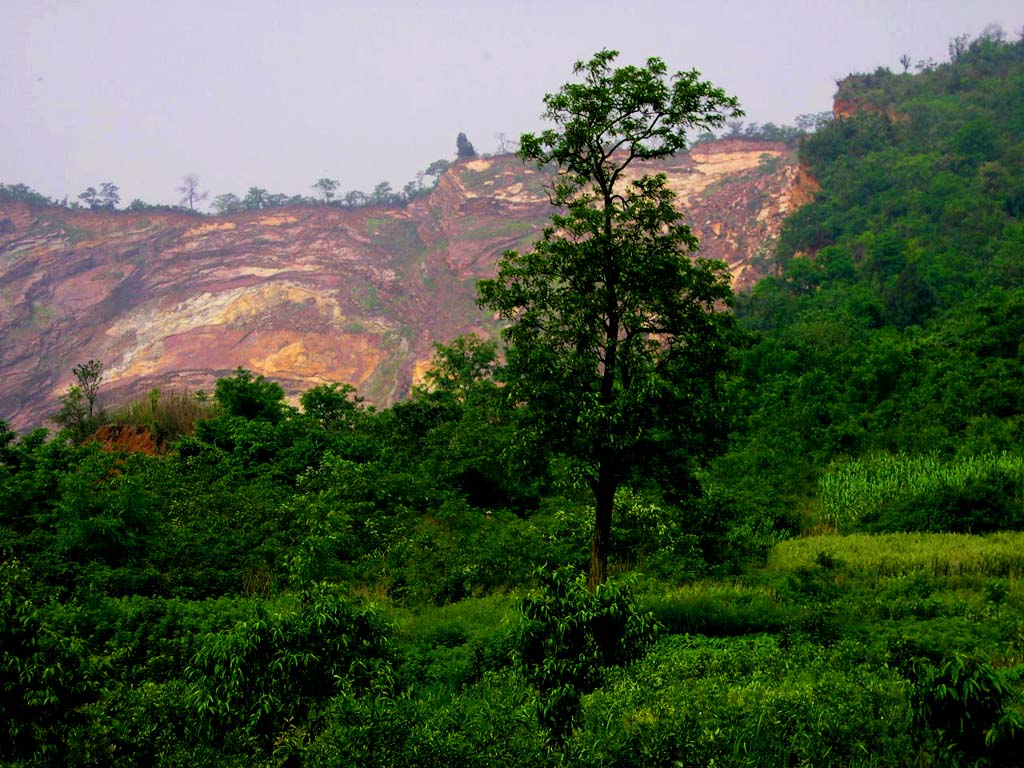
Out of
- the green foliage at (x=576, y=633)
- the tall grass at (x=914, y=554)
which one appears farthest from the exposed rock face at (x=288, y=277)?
the green foliage at (x=576, y=633)

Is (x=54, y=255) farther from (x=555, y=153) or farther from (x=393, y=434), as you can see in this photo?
(x=555, y=153)

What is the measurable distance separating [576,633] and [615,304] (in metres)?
4.46

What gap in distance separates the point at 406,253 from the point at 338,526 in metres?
61.9

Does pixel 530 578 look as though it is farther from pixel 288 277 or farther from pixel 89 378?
pixel 288 277

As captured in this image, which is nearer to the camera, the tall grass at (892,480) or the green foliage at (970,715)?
the green foliage at (970,715)

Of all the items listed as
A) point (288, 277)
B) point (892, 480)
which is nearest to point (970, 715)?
point (892, 480)

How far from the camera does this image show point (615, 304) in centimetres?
1012

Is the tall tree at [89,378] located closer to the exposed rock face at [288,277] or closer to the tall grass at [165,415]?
the tall grass at [165,415]

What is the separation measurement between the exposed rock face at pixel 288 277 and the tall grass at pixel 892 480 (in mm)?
41867

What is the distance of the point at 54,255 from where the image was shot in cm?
7019

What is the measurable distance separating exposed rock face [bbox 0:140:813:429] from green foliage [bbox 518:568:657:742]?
174 ft

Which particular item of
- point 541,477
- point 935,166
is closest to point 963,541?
point 541,477

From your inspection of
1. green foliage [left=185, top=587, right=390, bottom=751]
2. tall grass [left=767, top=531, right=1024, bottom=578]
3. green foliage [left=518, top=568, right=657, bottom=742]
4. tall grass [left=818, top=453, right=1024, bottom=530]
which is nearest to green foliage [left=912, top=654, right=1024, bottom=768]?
green foliage [left=518, top=568, right=657, bottom=742]

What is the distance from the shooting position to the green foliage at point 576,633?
6.93 metres
